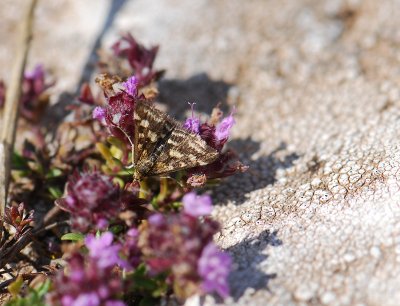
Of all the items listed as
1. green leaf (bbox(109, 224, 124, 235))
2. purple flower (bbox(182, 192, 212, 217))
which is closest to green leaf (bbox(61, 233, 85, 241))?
green leaf (bbox(109, 224, 124, 235))

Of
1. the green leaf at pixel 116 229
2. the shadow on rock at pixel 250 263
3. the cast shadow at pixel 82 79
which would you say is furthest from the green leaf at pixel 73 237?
the cast shadow at pixel 82 79

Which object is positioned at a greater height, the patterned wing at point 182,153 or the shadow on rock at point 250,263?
the patterned wing at point 182,153

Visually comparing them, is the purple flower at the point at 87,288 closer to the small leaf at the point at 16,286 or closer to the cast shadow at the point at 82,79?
the small leaf at the point at 16,286

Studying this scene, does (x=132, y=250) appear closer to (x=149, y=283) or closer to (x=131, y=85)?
(x=149, y=283)

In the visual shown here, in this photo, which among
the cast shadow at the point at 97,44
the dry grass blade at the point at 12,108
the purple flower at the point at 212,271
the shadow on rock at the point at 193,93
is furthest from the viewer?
the cast shadow at the point at 97,44

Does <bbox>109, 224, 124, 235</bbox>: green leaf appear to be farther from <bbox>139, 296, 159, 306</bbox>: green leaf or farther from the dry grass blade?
the dry grass blade

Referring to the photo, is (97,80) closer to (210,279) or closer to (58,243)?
(58,243)
